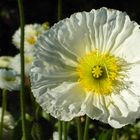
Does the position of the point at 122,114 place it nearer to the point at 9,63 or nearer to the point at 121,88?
the point at 121,88

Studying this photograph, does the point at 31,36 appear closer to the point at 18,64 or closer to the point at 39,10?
the point at 18,64

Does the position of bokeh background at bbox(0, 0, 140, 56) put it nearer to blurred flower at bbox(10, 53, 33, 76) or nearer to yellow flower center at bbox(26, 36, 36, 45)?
yellow flower center at bbox(26, 36, 36, 45)

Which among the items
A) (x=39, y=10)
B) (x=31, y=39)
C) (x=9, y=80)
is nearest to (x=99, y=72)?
(x=9, y=80)

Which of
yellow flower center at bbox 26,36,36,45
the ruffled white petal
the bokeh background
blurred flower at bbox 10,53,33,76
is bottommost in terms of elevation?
the ruffled white petal

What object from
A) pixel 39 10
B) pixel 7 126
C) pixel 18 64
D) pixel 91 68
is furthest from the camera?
pixel 39 10

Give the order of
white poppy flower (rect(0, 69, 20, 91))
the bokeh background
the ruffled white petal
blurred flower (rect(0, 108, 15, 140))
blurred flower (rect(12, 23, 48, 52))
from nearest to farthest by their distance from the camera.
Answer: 1. the ruffled white petal
2. white poppy flower (rect(0, 69, 20, 91))
3. blurred flower (rect(0, 108, 15, 140))
4. blurred flower (rect(12, 23, 48, 52))
5. the bokeh background

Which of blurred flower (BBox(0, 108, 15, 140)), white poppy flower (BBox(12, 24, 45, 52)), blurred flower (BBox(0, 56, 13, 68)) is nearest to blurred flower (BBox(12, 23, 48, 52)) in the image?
white poppy flower (BBox(12, 24, 45, 52))

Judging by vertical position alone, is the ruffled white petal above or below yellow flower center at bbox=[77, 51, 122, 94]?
below
